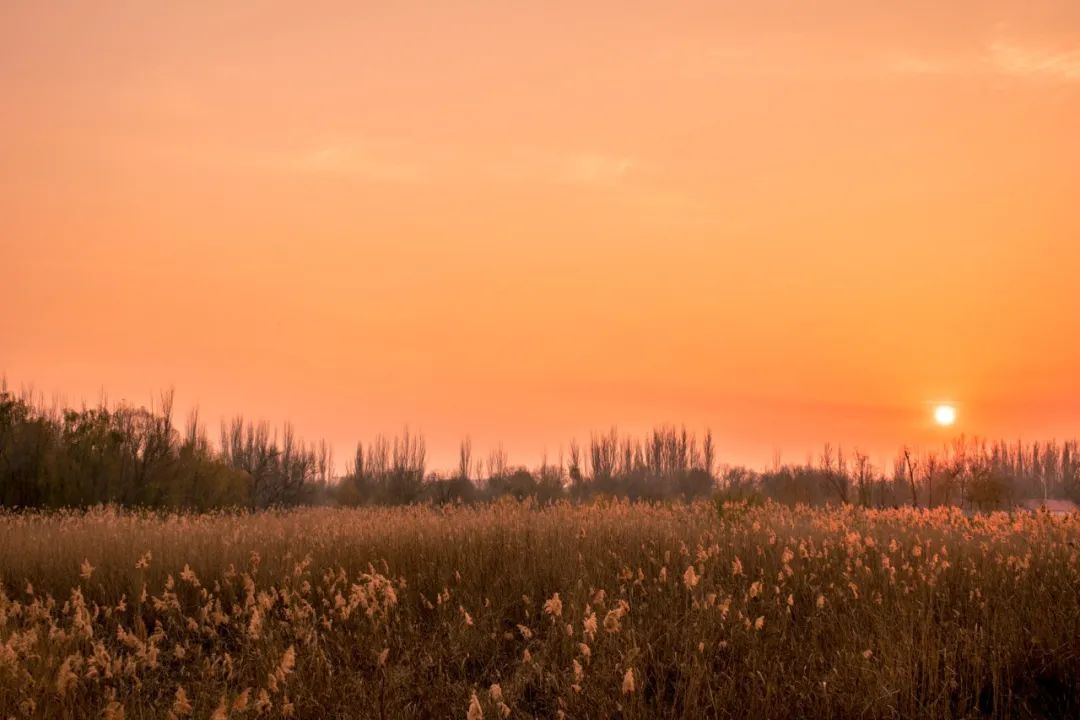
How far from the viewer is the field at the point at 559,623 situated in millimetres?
7270

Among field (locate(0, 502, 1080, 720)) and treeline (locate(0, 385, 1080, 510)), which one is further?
treeline (locate(0, 385, 1080, 510))

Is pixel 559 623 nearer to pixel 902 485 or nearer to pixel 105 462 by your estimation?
pixel 105 462

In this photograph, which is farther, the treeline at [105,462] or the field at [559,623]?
the treeline at [105,462]

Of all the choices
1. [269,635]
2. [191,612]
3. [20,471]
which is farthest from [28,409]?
[269,635]

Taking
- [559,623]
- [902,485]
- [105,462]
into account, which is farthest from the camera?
[902,485]

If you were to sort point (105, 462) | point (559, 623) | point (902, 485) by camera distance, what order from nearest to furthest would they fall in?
point (559, 623)
point (105, 462)
point (902, 485)

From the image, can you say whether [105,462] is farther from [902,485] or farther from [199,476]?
[902,485]

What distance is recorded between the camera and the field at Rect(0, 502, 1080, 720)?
23.9 feet

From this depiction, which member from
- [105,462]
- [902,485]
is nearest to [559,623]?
[105,462]

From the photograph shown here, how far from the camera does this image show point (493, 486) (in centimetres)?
5288

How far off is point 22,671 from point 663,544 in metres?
6.23

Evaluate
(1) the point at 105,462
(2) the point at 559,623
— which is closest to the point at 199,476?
(1) the point at 105,462

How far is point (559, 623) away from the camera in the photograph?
859 centimetres

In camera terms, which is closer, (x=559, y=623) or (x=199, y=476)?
(x=559, y=623)
